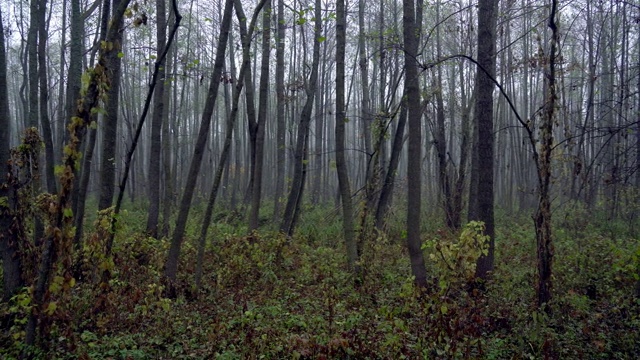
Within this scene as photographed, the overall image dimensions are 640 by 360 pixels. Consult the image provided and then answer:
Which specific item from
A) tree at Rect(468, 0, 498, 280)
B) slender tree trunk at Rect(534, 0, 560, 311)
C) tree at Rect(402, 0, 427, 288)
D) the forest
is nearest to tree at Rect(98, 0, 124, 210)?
the forest

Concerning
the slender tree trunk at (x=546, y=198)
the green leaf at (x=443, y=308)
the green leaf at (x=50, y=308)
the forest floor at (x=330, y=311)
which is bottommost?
the forest floor at (x=330, y=311)

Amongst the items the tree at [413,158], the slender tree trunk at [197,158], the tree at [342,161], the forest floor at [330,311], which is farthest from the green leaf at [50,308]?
the tree at [342,161]

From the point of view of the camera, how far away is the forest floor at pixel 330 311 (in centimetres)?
482

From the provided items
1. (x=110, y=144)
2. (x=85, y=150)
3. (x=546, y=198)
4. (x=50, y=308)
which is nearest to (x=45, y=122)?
(x=85, y=150)

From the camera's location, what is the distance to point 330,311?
5.36 metres

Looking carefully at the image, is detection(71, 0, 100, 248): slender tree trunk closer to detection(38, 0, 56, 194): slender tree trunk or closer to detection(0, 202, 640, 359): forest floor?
detection(38, 0, 56, 194): slender tree trunk

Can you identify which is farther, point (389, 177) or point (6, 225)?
point (389, 177)

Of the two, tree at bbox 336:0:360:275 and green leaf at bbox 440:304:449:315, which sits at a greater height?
tree at bbox 336:0:360:275

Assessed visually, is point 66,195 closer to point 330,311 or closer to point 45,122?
point 330,311

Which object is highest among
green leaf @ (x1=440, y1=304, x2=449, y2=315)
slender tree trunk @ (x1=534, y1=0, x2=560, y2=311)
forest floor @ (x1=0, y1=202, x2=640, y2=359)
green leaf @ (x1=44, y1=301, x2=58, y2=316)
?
slender tree trunk @ (x1=534, y1=0, x2=560, y2=311)

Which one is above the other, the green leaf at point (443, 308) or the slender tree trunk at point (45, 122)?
the slender tree trunk at point (45, 122)

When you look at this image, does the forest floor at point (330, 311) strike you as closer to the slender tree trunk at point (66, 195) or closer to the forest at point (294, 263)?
the forest at point (294, 263)

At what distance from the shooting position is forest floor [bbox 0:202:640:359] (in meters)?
4.82

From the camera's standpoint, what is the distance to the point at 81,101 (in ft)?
13.0
